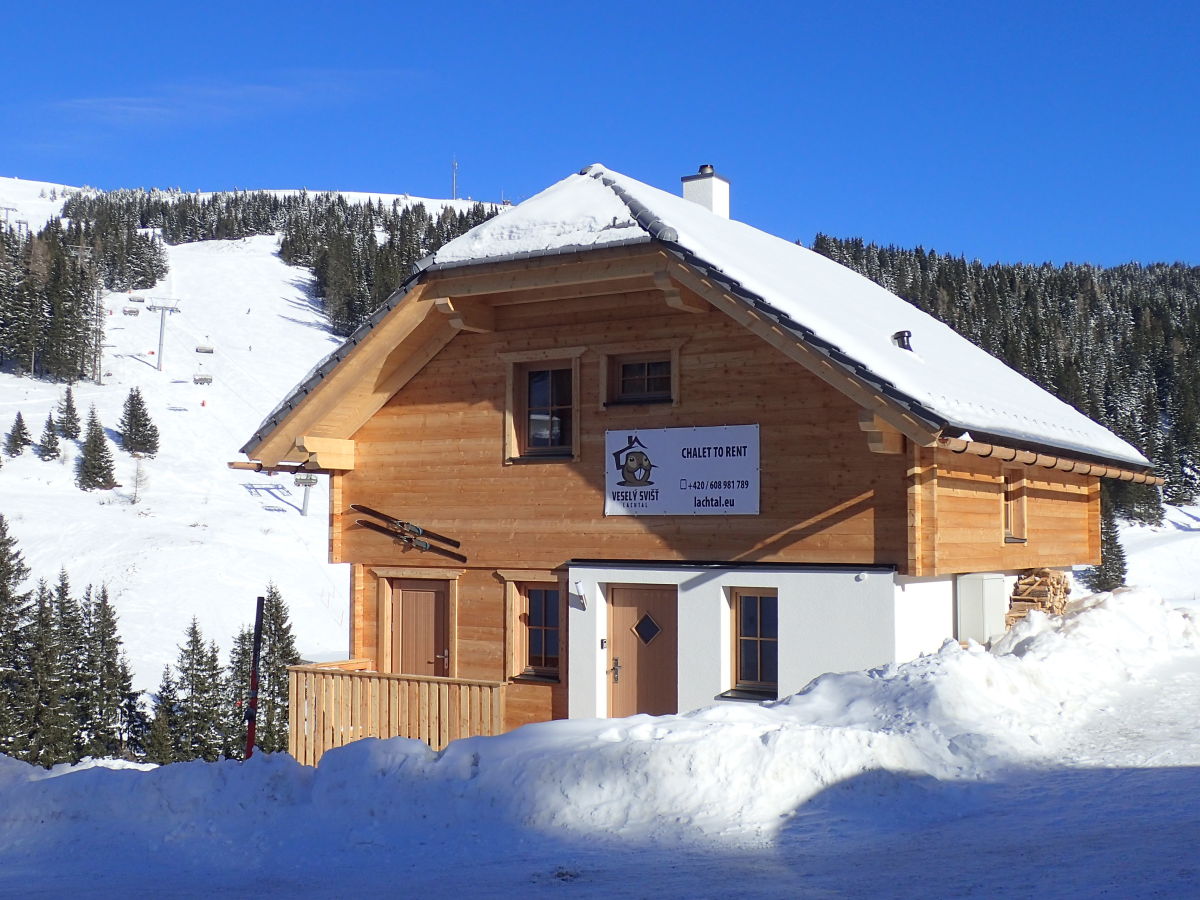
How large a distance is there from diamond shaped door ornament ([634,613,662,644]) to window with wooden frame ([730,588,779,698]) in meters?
1.02

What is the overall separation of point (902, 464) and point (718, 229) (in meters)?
4.96

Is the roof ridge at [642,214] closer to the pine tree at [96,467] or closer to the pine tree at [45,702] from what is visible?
the pine tree at [45,702]

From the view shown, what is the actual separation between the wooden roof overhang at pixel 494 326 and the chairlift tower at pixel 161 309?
66.1 metres

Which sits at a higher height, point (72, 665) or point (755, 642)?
point (755, 642)

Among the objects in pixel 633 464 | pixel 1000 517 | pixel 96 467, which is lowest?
pixel 1000 517

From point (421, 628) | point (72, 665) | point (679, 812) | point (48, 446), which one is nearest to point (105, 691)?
point (72, 665)

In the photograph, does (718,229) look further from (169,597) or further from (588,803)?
(169,597)

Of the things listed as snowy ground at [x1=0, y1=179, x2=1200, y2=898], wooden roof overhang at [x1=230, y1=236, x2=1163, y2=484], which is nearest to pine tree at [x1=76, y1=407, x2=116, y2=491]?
wooden roof overhang at [x1=230, y1=236, x2=1163, y2=484]

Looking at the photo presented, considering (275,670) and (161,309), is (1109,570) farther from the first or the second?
(161,309)

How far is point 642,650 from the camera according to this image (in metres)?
13.8

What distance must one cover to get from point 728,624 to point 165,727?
1058 inches

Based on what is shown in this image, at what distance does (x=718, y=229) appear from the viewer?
617 inches

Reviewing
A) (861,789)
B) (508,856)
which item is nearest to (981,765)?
(861,789)

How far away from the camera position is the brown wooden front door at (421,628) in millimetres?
15445
